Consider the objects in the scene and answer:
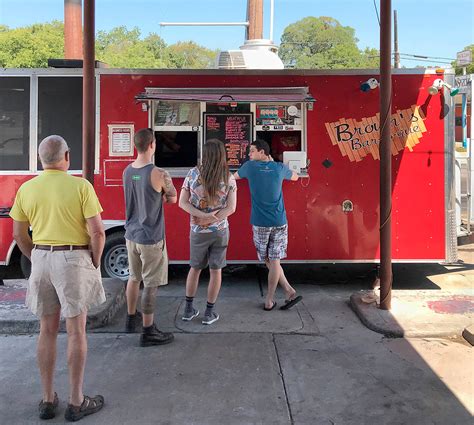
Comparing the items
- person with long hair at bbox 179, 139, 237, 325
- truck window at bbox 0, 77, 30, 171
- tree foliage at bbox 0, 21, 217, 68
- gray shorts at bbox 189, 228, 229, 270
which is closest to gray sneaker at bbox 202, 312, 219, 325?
person with long hair at bbox 179, 139, 237, 325

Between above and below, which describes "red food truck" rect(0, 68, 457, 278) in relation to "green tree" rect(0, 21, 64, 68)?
below

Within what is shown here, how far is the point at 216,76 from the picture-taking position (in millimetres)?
6406

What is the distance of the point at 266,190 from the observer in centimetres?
542

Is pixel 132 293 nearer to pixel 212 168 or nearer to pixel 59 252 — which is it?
pixel 212 168

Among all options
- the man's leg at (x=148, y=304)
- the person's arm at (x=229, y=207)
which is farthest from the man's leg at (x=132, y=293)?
the person's arm at (x=229, y=207)

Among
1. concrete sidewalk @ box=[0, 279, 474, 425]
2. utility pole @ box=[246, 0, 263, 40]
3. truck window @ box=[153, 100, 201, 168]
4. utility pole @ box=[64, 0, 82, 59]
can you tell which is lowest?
concrete sidewalk @ box=[0, 279, 474, 425]

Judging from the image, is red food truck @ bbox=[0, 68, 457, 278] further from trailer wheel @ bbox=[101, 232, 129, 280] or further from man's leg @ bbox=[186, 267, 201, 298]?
man's leg @ bbox=[186, 267, 201, 298]

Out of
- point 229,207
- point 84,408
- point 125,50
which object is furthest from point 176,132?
point 125,50

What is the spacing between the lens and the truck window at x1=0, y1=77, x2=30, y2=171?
20.8 feet

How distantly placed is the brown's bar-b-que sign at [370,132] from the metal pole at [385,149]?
98 centimetres

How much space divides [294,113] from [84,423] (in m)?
4.26

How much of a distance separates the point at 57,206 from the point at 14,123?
3.61 metres

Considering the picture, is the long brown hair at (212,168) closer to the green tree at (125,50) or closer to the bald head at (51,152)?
the bald head at (51,152)

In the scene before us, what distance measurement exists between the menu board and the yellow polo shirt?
3.26 m
